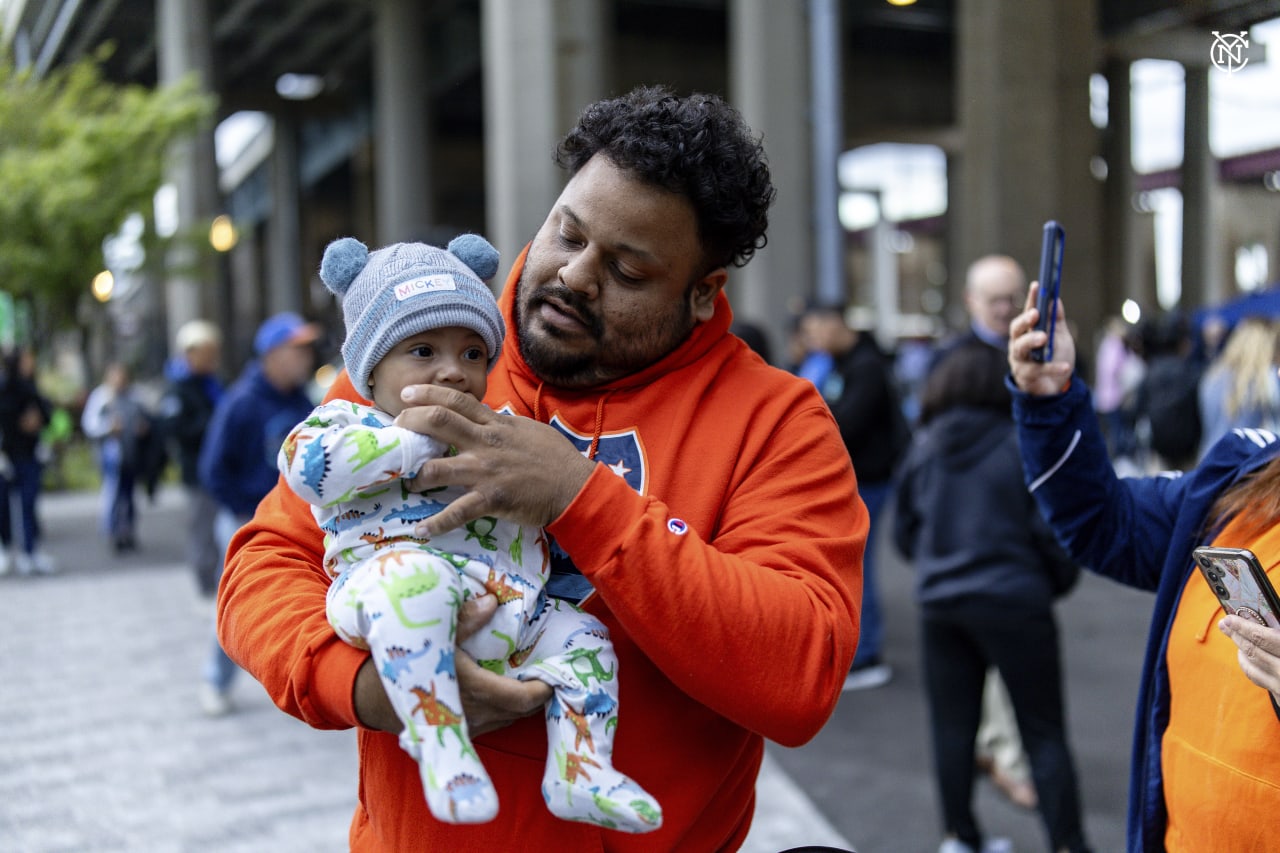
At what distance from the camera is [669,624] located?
5.50 feet

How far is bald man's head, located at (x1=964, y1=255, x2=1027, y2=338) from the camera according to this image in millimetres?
5258

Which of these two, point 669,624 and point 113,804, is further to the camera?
point 113,804

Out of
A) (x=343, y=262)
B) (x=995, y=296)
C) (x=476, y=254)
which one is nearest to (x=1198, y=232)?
Answer: (x=995, y=296)

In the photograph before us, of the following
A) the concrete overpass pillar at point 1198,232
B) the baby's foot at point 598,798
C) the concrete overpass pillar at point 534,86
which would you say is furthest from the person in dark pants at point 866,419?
the concrete overpass pillar at point 1198,232

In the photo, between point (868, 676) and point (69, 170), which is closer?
point (868, 676)

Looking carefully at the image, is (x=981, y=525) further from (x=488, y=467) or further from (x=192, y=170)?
(x=192, y=170)

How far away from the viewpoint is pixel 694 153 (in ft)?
6.33

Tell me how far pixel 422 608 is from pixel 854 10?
2906cm

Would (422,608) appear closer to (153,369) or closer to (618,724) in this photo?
(618,724)

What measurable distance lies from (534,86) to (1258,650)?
45.0 ft

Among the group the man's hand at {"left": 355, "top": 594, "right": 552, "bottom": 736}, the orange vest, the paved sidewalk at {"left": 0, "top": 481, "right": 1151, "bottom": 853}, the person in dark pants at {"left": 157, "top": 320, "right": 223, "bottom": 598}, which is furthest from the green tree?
the orange vest

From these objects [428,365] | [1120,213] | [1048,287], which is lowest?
[428,365]

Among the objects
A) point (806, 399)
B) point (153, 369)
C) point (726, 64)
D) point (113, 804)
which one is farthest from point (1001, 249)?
point (153, 369)

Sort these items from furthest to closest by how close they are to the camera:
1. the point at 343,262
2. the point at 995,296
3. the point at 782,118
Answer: the point at 782,118 → the point at 995,296 → the point at 343,262
